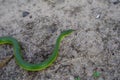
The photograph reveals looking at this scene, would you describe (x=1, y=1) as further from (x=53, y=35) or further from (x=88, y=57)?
(x=88, y=57)

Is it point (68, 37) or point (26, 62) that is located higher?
point (68, 37)

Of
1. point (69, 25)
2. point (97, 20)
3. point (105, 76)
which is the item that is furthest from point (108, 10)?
point (105, 76)

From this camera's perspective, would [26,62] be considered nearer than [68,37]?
Yes
